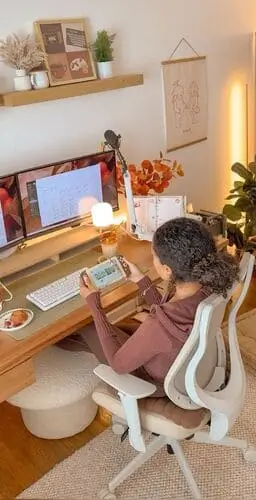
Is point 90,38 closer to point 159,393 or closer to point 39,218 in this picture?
point 39,218

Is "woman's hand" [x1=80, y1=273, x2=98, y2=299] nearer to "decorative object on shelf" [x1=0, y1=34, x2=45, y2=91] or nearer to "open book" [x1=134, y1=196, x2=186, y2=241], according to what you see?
"open book" [x1=134, y1=196, x2=186, y2=241]

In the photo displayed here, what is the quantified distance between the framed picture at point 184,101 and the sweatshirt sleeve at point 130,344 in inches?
61.4

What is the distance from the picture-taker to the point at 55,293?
1.91 metres

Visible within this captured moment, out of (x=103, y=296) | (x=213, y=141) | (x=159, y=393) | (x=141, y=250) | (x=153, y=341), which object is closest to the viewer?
(x=153, y=341)

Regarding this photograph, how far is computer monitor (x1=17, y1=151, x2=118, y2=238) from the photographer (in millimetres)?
2066

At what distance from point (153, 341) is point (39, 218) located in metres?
0.89

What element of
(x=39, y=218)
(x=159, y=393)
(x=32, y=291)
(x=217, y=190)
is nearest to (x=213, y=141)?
(x=217, y=190)

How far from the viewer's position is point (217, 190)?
343 cm

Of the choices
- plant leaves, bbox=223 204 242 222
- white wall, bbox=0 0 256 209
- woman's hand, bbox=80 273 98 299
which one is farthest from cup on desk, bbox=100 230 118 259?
plant leaves, bbox=223 204 242 222

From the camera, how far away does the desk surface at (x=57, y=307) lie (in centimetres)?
163

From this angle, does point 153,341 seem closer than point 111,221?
Yes

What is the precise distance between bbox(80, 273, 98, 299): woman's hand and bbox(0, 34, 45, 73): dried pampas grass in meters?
0.89

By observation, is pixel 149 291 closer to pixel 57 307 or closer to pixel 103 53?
pixel 57 307

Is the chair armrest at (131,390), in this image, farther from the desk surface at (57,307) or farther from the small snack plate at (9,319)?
the small snack plate at (9,319)
